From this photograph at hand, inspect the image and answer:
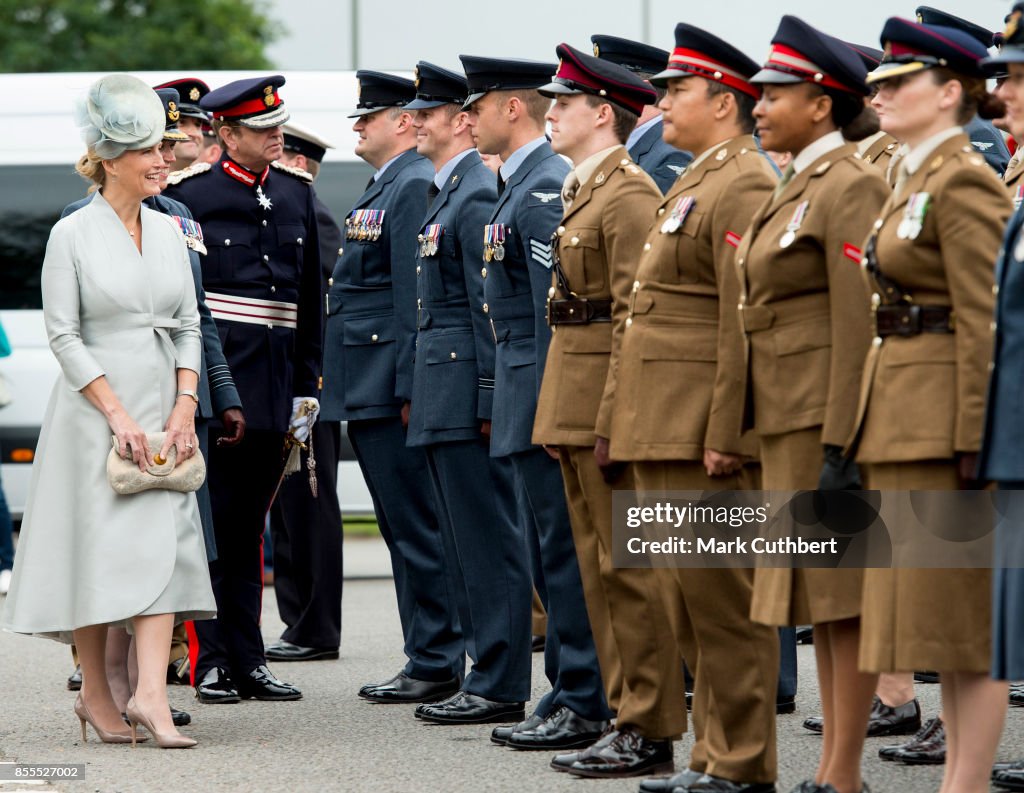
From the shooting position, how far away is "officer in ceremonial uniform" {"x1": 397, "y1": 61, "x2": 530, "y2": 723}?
6.95 metres

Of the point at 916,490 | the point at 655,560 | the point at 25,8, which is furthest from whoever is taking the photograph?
the point at 25,8

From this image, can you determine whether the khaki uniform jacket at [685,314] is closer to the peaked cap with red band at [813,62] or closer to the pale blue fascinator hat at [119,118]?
the peaked cap with red band at [813,62]

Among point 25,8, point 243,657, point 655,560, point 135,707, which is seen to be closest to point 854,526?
point 655,560

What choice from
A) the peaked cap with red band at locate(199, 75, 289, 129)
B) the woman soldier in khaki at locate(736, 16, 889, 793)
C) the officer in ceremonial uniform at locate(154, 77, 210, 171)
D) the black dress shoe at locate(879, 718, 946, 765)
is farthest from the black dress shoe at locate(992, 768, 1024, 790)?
the officer in ceremonial uniform at locate(154, 77, 210, 171)

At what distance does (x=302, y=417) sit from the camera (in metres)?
7.98

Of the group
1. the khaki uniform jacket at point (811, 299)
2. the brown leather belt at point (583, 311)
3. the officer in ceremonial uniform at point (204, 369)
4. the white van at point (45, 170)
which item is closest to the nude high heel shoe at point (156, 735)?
the officer in ceremonial uniform at point (204, 369)

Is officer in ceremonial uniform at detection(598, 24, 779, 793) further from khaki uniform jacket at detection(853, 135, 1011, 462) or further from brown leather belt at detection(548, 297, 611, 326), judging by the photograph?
khaki uniform jacket at detection(853, 135, 1011, 462)

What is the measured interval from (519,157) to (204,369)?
1446 mm

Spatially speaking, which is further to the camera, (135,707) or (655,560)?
(135,707)

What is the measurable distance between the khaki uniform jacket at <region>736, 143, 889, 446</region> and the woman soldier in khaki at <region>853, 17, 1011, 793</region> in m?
0.10

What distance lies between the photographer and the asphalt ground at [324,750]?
5848 mm

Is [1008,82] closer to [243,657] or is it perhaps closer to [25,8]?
[243,657]

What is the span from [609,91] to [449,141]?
Answer: 54.8 inches

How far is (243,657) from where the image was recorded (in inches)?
304
